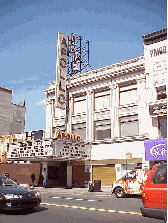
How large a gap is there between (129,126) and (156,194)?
22.9 metres

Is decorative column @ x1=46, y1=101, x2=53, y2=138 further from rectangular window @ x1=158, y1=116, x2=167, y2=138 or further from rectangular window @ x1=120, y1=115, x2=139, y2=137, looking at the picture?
rectangular window @ x1=158, y1=116, x2=167, y2=138

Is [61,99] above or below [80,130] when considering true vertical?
above

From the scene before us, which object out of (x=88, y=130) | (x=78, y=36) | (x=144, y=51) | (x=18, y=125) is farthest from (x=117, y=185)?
(x=18, y=125)

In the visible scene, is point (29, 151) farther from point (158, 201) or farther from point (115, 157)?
point (158, 201)

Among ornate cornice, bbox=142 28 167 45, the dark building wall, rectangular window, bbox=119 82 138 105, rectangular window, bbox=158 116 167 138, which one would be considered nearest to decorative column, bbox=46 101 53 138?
rectangular window, bbox=119 82 138 105

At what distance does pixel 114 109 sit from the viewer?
1234 inches

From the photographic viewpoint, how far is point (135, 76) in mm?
30516

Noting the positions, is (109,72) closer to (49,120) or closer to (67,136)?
(67,136)

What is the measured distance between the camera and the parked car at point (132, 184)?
1777 cm

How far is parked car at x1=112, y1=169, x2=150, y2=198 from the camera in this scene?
17769 millimetres

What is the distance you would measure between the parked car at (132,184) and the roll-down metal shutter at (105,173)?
1124 centimetres

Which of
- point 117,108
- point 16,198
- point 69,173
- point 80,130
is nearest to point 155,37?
point 117,108

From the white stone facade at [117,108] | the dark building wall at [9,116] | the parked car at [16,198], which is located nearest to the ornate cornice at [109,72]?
the white stone facade at [117,108]

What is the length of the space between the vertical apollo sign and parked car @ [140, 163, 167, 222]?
25640mm
